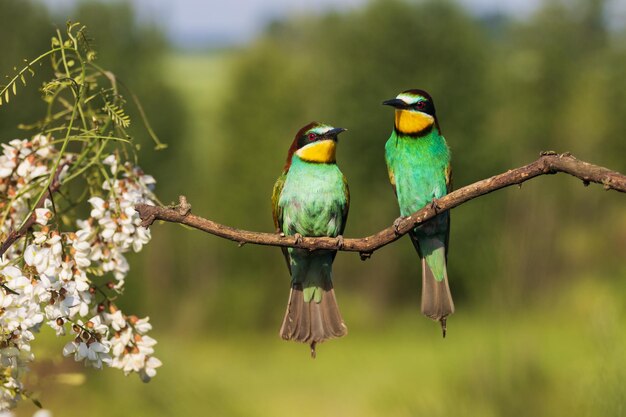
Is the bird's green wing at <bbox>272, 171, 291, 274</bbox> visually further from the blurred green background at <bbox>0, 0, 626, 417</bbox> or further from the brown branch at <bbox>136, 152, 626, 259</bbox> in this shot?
the blurred green background at <bbox>0, 0, 626, 417</bbox>

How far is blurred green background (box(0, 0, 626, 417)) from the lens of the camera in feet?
42.1

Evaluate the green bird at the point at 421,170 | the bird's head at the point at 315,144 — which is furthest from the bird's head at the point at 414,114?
the bird's head at the point at 315,144

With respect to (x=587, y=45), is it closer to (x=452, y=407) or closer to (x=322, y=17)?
(x=322, y=17)

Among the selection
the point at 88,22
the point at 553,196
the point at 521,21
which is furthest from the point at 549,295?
the point at 88,22

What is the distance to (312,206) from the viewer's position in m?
3.03

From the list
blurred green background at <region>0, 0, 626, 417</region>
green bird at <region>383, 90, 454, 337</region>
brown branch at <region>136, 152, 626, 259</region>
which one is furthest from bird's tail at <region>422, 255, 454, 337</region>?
blurred green background at <region>0, 0, 626, 417</region>

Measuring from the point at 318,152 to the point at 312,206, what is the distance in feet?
0.74

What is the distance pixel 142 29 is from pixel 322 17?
10.3 ft

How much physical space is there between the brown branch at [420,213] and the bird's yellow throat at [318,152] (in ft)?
2.18

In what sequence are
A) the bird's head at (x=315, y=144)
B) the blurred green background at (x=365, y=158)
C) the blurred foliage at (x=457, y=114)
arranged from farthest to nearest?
the blurred foliage at (x=457, y=114), the blurred green background at (x=365, y=158), the bird's head at (x=315, y=144)

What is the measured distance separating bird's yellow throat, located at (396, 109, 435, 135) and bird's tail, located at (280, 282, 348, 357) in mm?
699

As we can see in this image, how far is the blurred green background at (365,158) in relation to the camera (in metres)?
12.8

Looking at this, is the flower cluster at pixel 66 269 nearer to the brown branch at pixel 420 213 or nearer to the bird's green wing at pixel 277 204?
the brown branch at pixel 420 213

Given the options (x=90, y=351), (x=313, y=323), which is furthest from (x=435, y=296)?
(x=90, y=351)
